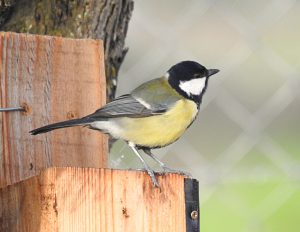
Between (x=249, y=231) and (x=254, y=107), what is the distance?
1.92 ft

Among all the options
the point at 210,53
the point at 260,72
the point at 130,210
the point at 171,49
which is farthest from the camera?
the point at 260,72

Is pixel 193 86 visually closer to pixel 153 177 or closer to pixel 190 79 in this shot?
pixel 190 79

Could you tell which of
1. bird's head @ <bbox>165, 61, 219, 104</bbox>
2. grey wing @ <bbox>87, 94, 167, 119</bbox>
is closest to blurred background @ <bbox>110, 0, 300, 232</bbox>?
bird's head @ <bbox>165, 61, 219, 104</bbox>

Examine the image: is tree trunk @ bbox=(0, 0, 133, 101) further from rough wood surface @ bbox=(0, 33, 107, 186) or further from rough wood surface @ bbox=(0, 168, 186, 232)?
rough wood surface @ bbox=(0, 168, 186, 232)

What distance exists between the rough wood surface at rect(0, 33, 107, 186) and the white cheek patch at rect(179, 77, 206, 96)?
1.45ft

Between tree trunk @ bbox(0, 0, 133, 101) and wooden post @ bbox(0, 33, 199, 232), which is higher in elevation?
tree trunk @ bbox(0, 0, 133, 101)

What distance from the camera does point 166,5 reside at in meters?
4.10

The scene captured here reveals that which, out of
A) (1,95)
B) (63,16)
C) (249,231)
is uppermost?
(63,16)

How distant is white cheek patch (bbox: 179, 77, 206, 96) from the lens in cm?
327

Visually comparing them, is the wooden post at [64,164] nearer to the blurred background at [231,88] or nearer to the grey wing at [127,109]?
A: the grey wing at [127,109]

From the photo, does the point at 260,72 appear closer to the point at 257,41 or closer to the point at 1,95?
the point at 257,41

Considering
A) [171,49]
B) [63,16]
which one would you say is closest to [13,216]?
[63,16]

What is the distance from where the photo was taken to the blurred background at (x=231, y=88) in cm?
393

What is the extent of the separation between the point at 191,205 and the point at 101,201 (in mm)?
223
